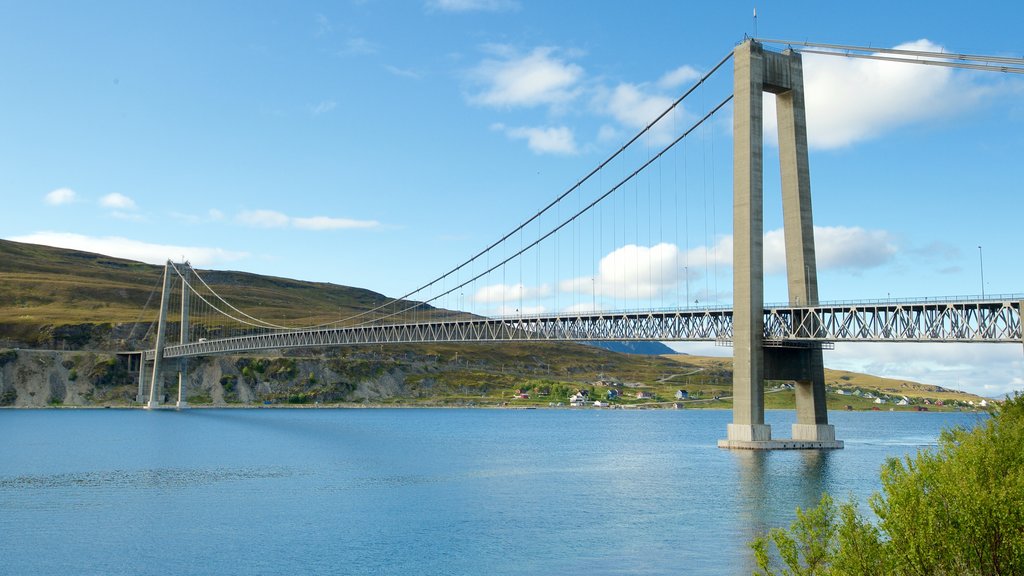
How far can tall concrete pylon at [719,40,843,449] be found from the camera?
63.8 metres

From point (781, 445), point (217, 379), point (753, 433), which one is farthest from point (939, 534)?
point (217, 379)

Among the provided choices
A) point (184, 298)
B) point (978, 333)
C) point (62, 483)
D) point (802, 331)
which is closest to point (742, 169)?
point (802, 331)

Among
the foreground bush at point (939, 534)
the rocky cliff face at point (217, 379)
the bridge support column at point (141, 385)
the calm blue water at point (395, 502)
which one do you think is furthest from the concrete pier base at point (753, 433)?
the bridge support column at point (141, 385)

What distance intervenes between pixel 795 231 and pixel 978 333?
15.9 metres

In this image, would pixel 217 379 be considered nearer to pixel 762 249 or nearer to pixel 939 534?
pixel 762 249

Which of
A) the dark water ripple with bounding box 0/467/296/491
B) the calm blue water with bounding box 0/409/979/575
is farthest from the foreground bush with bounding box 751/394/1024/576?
the dark water ripple with bounding box 0/467/296/491

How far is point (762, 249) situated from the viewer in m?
64.4

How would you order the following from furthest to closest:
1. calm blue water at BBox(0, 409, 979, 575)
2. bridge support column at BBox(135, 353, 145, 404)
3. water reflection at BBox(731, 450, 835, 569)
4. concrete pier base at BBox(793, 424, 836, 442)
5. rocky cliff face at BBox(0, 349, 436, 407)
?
bridge support column at BBox(135, 353, 145, 404) < rocky cliff face at BBox(0, 349, 436, 407) < concrete pier base at BBox(793, 424, 836, 442) < water reflection at BBox(731, 450, 835, 569) < calm blue water at BBox(0, 409, 979, 575)

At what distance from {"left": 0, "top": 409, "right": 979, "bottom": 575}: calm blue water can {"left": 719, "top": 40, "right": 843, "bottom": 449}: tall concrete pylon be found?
3.40 metres

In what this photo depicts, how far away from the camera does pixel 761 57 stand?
67.9m

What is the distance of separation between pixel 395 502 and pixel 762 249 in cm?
3419

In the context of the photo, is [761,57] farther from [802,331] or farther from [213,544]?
[213,544]

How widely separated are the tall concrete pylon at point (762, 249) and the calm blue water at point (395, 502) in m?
3.40

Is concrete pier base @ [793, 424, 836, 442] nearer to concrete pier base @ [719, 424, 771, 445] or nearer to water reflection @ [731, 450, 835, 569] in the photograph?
water reflection @ [731, 450, 835, 569]
